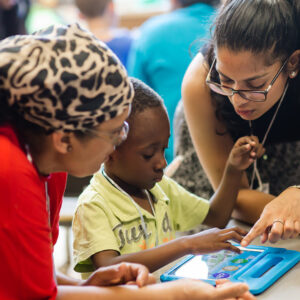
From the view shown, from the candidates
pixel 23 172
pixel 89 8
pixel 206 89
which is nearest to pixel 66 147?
pixel 23 172

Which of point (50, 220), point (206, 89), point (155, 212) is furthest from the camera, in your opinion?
point (206, 89)

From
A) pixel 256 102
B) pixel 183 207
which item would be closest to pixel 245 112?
pixel 256 102

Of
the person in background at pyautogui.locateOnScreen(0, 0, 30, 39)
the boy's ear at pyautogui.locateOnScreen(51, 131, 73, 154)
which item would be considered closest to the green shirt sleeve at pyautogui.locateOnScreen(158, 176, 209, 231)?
the boy's ear at pyautogui.locateOnScreen(51, 131, 73, 154)

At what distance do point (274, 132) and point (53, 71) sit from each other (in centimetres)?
108

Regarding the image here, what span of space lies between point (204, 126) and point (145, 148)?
465mm

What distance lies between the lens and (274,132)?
A: 6.39 ft

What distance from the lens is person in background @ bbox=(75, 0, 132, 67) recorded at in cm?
402

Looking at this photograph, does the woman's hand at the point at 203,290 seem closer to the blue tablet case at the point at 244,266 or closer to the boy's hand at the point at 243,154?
the blue tablet case at the point at 244,266

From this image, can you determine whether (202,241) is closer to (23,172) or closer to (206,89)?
(23,172)

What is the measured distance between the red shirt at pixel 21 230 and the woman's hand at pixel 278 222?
51 centimetres

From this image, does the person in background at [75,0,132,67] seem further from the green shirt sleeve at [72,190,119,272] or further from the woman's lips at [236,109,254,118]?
the green shirt sleeve at [72,190,119,272]

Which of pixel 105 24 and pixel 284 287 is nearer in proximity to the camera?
pixel 284 287

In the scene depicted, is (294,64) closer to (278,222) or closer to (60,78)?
(278,222)

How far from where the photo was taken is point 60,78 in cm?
105
